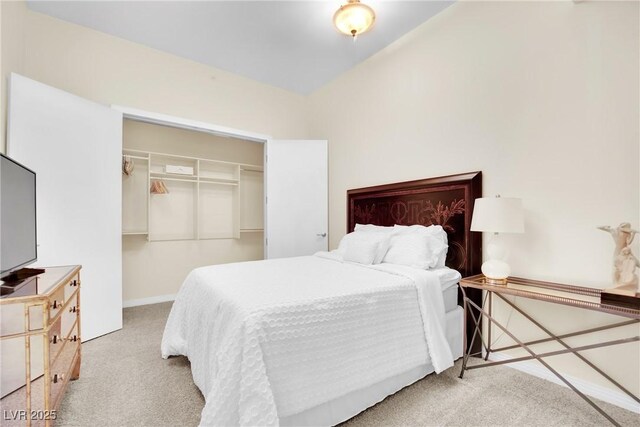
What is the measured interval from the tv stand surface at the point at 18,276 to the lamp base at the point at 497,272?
9.14ft

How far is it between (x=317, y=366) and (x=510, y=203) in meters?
1.62

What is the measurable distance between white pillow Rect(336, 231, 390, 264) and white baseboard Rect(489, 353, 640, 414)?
1.28 metres

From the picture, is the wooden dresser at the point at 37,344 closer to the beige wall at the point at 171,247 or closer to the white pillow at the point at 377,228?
the beige wall at the point at 171,247

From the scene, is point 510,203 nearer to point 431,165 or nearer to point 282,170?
point 431,165

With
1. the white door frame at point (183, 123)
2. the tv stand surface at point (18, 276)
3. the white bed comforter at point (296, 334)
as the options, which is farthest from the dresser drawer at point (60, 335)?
the white door frame at point (183, 123)

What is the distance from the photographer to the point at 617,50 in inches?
68.7

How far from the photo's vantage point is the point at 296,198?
394 cm

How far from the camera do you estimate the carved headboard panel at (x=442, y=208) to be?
2381 millimetres

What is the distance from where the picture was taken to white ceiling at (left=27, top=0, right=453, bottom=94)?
2.59 meters

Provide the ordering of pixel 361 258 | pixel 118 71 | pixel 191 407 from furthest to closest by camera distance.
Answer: pixel 118 71 → pixel 361 258 → pixel 191 407

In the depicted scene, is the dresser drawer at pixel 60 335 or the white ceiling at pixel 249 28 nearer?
the dresser drawer at pixel 60 335

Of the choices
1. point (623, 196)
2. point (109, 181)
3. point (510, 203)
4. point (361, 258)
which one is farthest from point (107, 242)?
point (623, 196)

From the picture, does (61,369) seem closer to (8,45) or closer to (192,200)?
(8,45)

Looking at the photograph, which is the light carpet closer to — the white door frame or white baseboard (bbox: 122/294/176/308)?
white baseboard (bbox: 122/294/176/308)
